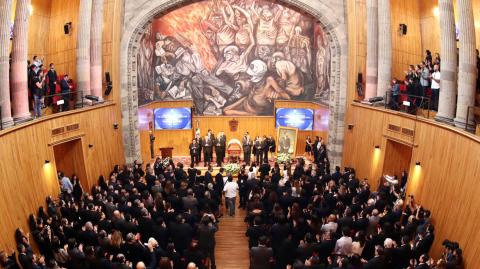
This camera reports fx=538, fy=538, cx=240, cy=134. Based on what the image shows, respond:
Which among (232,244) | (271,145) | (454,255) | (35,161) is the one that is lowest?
(232,244)

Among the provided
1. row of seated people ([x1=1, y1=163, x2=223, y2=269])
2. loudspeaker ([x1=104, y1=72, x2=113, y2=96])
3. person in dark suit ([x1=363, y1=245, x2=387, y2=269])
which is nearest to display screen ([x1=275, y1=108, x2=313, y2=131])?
loudspeaker ([x1=104, y1=72, x2=113, y2=96])

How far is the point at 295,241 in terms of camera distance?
11.6 metres

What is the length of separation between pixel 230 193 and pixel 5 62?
719 cm

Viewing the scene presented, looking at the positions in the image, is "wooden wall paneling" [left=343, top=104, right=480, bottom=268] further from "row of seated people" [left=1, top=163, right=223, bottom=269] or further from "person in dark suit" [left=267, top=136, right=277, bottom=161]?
"person in dark suit" [left=267, top=136, right=277, bottom=161]

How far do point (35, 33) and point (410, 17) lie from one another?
15290mm

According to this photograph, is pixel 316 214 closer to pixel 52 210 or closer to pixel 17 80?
pixel 52 210

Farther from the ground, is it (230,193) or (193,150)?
(193,150)

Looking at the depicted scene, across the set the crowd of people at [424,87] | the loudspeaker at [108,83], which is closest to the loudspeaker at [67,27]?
the loudspeaker at [108,83]

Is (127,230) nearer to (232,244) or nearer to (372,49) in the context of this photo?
(232,244)

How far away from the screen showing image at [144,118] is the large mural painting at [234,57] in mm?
1007

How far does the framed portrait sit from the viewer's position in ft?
82.5

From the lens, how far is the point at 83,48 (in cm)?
1948

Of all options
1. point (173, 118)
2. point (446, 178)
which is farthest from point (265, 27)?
point (446, 178)

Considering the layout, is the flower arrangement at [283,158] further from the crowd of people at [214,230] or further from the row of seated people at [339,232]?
the row of seated people at [339,232]
